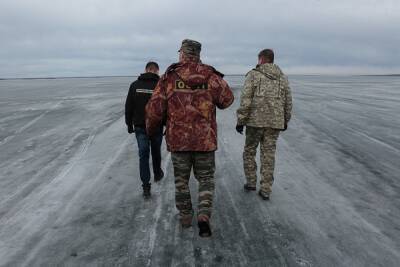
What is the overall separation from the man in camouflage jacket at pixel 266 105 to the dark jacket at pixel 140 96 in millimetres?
1309

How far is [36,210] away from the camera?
4.71m

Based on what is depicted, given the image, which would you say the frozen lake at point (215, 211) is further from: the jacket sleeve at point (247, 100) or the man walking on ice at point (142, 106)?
the jacket sleeve at point (247, 100)

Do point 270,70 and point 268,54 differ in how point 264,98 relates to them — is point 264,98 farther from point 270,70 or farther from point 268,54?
point 268,54

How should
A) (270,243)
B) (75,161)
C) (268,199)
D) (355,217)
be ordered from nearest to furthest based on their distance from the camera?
(270,243), (355,217), (268,199), (75,161)

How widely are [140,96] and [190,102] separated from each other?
148cm

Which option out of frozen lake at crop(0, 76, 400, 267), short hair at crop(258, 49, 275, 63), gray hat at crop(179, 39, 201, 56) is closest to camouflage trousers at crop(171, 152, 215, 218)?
frozen lake at crop(0, 76, 400, 267)

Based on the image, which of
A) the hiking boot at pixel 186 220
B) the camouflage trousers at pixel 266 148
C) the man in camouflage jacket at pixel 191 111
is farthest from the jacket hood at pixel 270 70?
the hiking boot at pixel 186 220

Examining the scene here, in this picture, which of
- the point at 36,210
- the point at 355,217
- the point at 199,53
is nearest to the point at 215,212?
the point at 355,217

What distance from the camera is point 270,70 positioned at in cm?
496

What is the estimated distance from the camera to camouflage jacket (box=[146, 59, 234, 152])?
12.6 ft

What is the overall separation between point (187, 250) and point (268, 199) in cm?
178

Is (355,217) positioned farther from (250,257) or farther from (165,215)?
(165,215)

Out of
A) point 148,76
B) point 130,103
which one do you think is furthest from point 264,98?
point 130,103

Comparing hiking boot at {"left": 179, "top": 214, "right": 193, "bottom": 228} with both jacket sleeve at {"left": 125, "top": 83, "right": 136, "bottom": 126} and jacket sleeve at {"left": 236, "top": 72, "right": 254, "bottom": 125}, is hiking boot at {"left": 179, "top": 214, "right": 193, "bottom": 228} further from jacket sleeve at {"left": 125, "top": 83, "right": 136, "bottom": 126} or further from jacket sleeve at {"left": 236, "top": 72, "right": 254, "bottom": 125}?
jacket sleeve at {"left": 125, "top": 83, "right": 136, "bottom": 126}
